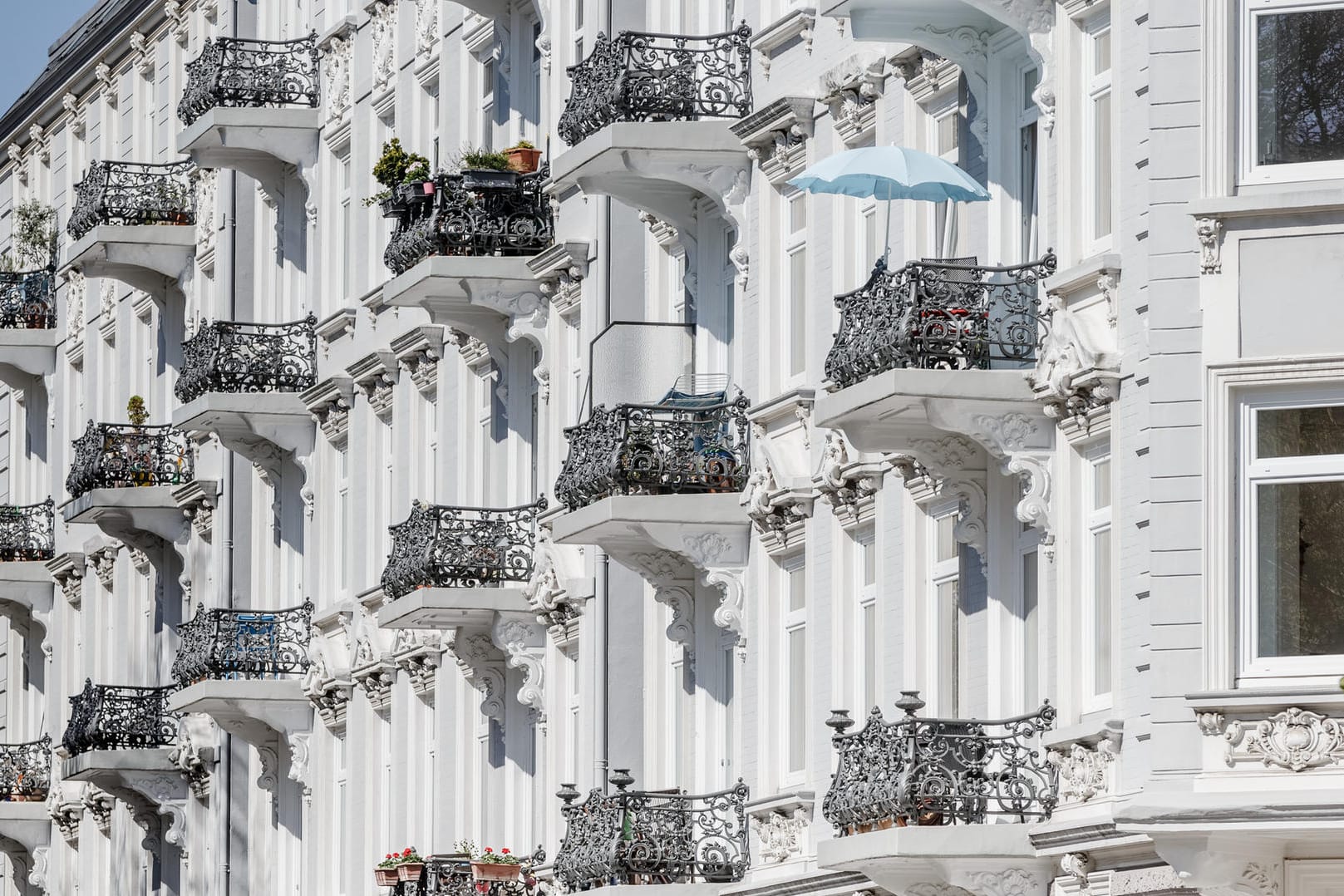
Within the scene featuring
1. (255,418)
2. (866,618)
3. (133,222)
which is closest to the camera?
(866,618)

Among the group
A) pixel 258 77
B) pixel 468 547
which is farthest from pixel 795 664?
pixel 258 77

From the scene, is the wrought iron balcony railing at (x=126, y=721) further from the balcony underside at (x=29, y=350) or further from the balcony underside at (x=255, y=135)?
the balcony underside at (x=29, y=350)

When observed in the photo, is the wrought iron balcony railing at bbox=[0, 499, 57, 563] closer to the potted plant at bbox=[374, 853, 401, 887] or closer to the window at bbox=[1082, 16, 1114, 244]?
the potted plant at bbox=[374, 853, 401, 887]

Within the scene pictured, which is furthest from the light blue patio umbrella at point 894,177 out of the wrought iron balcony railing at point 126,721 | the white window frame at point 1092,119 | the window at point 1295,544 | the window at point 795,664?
the wrought iron balcony railing at point 126,721

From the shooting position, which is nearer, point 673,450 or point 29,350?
point 673,450

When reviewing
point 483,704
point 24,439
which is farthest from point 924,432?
point 24,439

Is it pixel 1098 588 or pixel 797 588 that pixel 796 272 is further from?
pixel 1098 588

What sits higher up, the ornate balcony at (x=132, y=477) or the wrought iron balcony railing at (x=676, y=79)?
the wrought iron balcony railing at (x=676, y=79)

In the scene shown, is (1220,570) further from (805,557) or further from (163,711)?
(163,711)
